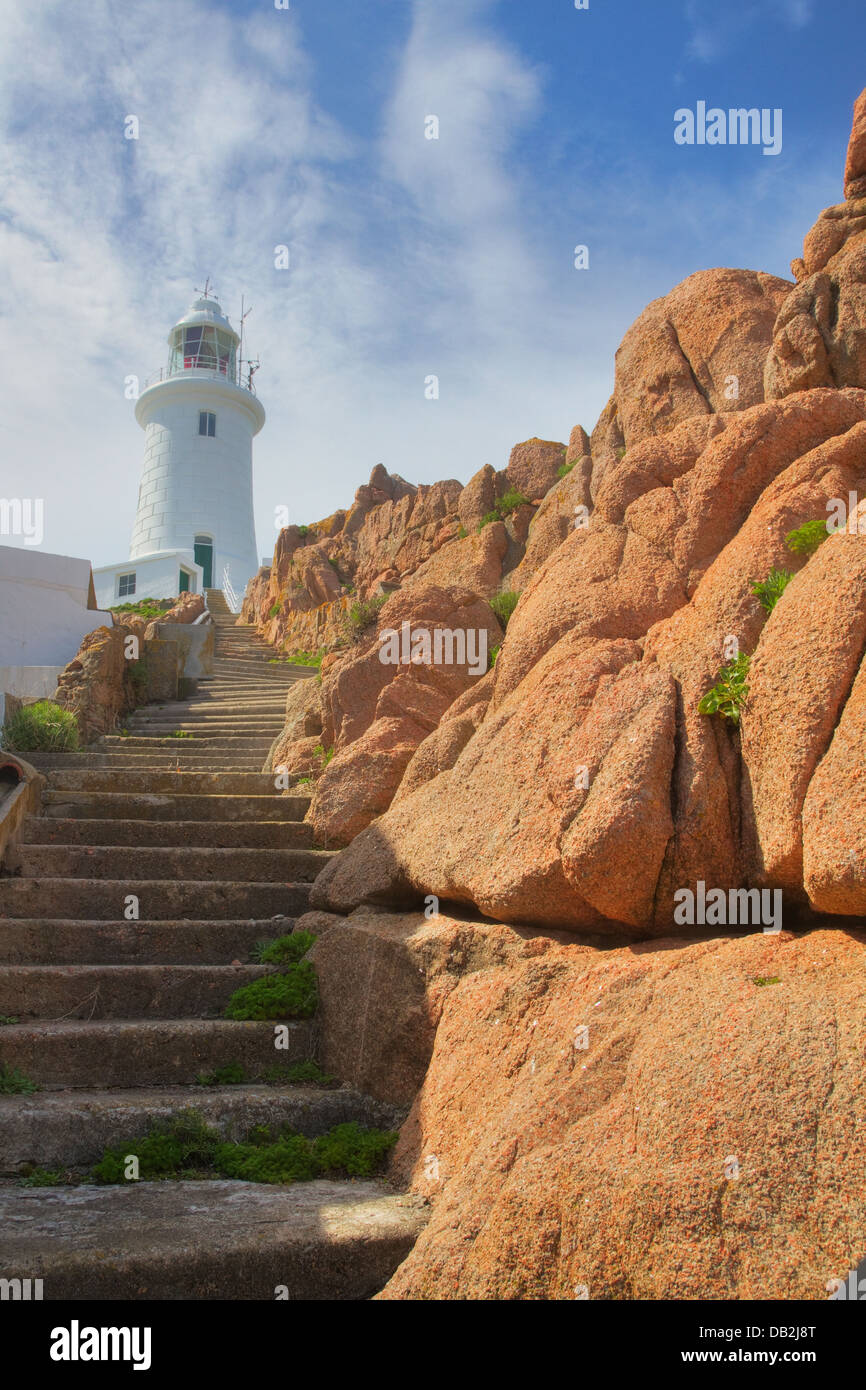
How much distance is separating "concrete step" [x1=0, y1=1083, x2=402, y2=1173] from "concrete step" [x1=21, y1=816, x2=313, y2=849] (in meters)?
3.05

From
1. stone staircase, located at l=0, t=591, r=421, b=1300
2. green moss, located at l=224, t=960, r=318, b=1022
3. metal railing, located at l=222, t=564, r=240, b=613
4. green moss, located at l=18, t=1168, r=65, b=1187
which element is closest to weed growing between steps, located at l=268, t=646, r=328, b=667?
stone staircase, located at l=0, t=591, r=421, b=1300

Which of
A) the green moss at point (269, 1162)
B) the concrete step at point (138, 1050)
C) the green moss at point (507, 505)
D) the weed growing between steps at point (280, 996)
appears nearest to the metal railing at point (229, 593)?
the green moss at point (507, 505)

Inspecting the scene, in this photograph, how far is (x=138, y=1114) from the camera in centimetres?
548

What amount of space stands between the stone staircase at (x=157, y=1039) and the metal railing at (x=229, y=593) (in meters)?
25.3

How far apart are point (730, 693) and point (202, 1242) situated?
11.2ft

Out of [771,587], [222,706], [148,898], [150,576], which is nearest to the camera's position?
[771,587]

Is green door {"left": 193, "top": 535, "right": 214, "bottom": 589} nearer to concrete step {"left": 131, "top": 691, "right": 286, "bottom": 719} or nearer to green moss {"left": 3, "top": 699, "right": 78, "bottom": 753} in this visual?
concrete step {"left": 131, "top": 691, "right": 286, "bottom": 719}

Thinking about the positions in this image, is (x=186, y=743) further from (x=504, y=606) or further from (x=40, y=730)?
(x=504, y=606)

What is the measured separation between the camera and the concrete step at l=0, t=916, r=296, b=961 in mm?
7000

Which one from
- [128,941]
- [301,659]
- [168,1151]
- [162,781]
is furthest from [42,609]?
[168,1151]

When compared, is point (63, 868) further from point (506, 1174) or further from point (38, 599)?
point (38, 599)

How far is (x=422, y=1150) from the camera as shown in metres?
5.26

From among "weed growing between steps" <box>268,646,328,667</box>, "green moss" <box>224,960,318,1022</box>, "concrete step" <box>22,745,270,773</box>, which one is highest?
"weed growing between steps" <box>268,646,328,667</box>

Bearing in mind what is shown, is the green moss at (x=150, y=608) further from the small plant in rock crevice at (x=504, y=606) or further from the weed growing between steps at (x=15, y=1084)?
the weed growing between steps at (x=15, y=1084)
